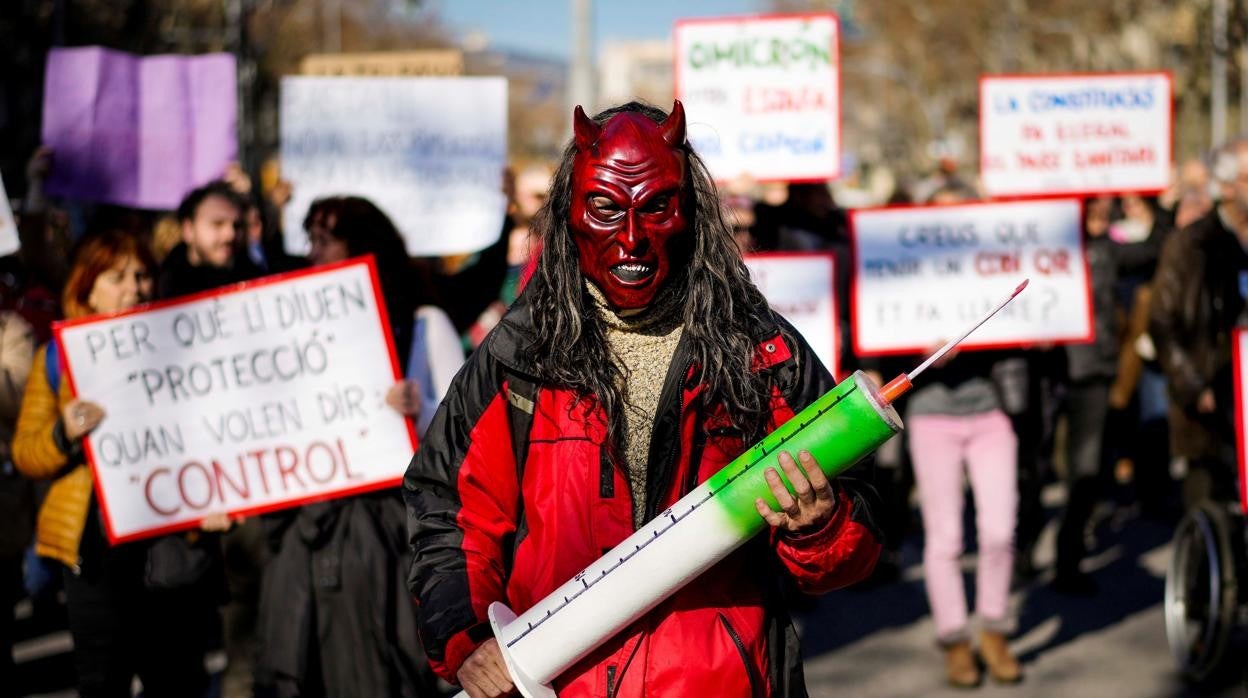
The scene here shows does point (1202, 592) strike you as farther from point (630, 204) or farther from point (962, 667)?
point (630, 204)

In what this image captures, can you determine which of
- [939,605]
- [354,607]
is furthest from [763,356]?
[939,605]

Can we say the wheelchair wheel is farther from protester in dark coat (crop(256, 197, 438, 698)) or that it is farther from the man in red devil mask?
the man in red devil mask

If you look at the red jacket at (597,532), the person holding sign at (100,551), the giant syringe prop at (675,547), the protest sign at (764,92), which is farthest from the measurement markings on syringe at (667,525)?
the protest sign at (764,92)

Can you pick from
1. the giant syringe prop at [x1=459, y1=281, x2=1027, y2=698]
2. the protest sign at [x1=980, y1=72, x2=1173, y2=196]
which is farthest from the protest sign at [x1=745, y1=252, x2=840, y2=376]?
the giant syringe prop at [x1=459, y1=281, x2=1027, y2=698]

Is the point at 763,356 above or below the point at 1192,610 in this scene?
above

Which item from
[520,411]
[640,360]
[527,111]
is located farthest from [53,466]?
[527,111]

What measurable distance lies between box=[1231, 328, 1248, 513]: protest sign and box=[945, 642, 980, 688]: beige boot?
1.28 meters

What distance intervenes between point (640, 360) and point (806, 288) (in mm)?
4301

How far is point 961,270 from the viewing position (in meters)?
7.03

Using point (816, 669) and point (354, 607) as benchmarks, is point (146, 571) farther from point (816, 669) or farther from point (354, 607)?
point (816, 669)

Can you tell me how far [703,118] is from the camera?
801cm

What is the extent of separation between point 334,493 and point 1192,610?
11.9 feet

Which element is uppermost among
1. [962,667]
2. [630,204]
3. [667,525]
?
[630,204]

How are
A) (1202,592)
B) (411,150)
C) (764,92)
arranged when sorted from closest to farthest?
(1202,592)
(411,150)
(764,92)
